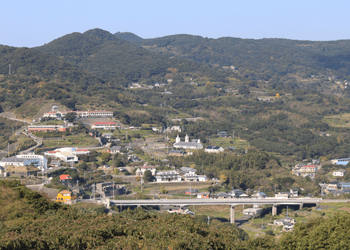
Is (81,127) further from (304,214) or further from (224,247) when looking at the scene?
(224,247)

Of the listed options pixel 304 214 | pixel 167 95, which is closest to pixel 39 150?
pixel 304 214

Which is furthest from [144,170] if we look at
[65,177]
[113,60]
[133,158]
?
[113,60]

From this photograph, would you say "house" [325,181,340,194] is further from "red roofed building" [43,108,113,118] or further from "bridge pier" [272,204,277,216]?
"red roofed building" [43,108,113,118]

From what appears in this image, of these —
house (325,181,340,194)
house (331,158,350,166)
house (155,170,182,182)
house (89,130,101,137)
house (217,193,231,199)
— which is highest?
house (89,130,101,137)

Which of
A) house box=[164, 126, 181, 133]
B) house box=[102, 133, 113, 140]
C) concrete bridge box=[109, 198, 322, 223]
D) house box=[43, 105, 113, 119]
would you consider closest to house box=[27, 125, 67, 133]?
house box=[102, 133, 113, 140]

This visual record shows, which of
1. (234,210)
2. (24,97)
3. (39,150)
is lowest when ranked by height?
(234,210)

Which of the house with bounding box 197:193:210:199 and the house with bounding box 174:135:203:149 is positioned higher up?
the house with bounding box 174:135:203:149

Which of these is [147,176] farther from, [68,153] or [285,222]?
[285,222]
